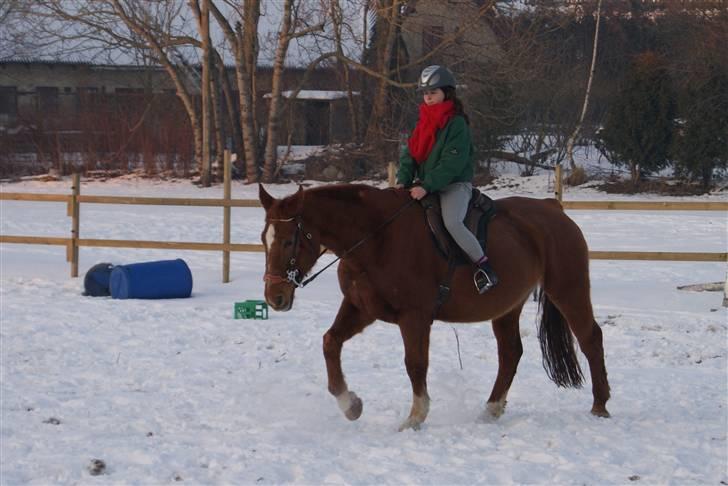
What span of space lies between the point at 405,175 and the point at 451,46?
2249 cm

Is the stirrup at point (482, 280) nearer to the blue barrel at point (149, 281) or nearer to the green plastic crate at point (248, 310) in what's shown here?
the green plastic crate at point (248, 310)

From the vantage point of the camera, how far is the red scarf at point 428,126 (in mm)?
5863

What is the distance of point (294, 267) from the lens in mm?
5305

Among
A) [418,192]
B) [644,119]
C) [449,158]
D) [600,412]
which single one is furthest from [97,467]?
[644,119]

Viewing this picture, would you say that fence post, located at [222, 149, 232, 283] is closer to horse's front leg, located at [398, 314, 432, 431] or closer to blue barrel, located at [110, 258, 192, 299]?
blue barrel, located at [110, 258, 192, 299]

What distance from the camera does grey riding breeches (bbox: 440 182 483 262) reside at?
5.74 m

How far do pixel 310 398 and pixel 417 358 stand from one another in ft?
3.90

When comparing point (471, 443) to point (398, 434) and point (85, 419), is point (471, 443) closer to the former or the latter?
point (398, 434)

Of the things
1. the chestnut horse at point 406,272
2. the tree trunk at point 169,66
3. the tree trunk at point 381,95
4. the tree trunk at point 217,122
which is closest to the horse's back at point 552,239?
the chestnut horse at point 406,272

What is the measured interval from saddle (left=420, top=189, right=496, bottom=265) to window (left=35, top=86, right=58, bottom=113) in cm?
2888

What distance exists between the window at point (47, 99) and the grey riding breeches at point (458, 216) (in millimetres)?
28941

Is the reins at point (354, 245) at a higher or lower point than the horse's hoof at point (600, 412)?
higher

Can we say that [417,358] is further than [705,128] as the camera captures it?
No

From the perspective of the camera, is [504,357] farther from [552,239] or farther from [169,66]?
[169,66]
